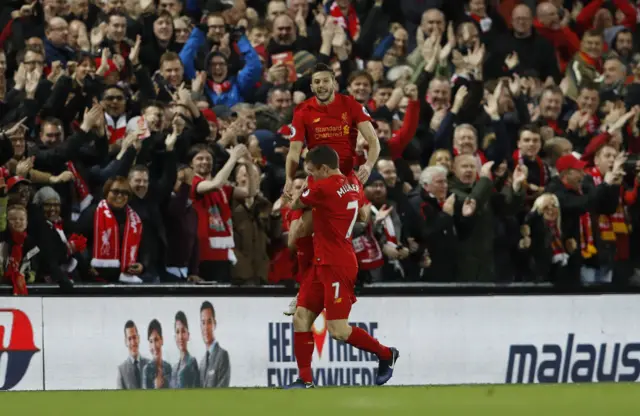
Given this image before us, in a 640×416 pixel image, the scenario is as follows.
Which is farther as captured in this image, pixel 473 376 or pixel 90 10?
pixel 90 10

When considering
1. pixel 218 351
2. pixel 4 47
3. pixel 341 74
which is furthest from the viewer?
pixel 341 74

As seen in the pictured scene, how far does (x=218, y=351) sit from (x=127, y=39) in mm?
3808

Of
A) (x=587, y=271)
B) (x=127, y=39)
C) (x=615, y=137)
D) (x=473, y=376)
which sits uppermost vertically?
(x=127, y=39)

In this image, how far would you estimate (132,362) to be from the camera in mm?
14617

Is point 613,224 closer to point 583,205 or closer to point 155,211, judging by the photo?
point 583,205

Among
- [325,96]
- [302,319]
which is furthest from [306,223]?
[325,96]

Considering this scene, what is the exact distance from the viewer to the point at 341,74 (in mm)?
17344

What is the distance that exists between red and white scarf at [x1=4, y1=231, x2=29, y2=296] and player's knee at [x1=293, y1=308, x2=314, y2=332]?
3.44 m

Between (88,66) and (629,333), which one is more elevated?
(88,66)

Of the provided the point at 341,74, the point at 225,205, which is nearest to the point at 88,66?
Result: the point at 225,205

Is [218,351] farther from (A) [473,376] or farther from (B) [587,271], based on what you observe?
(B) [587,271]

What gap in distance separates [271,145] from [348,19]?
3404mm

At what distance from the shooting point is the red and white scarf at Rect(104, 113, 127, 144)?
15414mm

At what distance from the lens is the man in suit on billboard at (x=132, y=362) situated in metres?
14.5
